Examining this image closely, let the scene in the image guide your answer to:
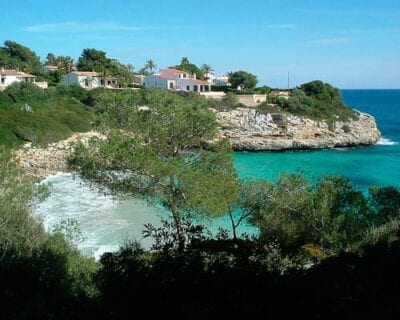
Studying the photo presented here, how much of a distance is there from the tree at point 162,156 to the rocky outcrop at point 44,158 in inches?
721

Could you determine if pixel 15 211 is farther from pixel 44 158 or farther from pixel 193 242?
pixel 44 158

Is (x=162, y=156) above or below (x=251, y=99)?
below

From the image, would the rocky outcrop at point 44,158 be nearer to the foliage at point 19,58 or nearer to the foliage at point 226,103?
the foliage at point 226,103

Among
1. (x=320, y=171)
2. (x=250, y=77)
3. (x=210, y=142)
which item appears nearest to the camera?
(x=210, y=142)

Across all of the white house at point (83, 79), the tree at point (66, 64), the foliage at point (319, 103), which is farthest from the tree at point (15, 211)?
the tree at point (66, 64)

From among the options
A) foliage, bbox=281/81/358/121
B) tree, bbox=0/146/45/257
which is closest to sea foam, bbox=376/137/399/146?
foliage, bbox=281/81/358/121

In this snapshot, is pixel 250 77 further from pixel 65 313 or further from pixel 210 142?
pixel 65 313

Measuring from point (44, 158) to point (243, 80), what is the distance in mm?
39420

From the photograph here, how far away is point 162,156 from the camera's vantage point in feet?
52.0

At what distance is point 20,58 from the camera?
7662cm

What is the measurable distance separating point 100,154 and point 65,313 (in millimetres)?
8614

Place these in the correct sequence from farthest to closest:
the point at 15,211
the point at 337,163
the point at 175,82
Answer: the point at 175,82 < the point at 337,163 < the point at 15,211

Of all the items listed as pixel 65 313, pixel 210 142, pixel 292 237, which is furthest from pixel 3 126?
pixel 65 313

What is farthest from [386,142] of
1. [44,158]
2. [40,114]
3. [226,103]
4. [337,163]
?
[44,158]
